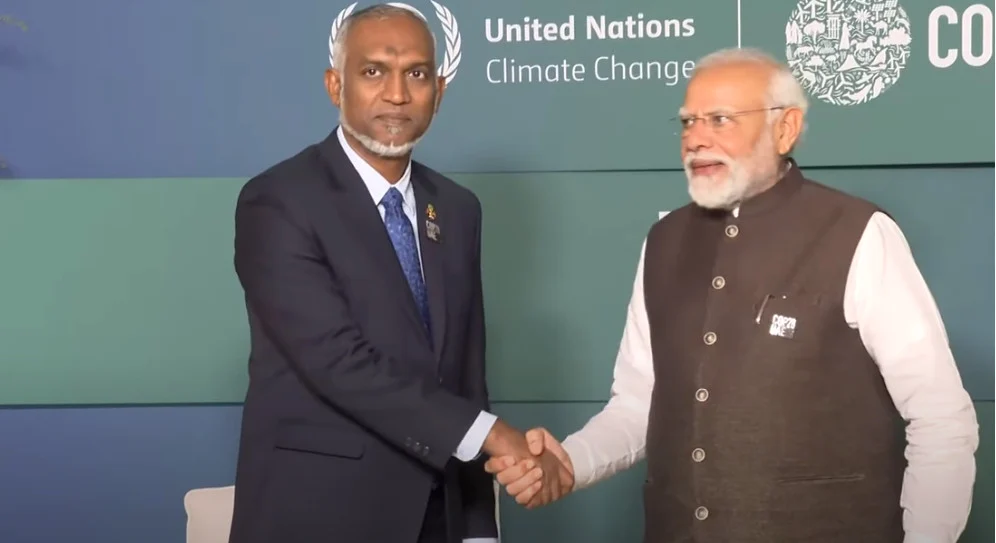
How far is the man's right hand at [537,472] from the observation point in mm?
2178

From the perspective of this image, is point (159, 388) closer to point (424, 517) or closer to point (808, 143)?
point (424, 517)

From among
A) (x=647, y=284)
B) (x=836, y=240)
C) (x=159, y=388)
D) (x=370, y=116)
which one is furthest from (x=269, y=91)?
(x=836, y=240)

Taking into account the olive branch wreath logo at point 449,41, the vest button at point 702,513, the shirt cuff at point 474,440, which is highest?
the olive branch wreath logo at point 449,41

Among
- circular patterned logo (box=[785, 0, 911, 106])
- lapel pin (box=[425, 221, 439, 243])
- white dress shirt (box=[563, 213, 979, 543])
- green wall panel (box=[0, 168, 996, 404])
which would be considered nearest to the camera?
white dress shirt (box=[563, 213, 979, 543])

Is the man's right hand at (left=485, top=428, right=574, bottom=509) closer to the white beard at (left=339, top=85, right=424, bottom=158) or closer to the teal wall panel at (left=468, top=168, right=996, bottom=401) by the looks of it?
the white beard at (left=339, top=85, right=424, bottom=158)

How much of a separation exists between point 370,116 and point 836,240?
2.90ft

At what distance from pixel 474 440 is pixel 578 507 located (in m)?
1.40

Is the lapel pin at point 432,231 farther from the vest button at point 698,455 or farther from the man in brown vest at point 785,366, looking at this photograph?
the vest button at point 698,455

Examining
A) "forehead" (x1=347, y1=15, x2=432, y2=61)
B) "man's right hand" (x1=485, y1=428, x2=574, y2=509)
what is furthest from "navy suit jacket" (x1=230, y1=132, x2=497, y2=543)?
"forehead" (x1=347, y1=15, x2=432, y2=61)

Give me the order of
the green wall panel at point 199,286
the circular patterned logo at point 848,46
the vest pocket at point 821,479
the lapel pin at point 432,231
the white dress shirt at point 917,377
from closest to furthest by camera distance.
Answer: the white dress shirt at point 917,377 → the vest pocket at point 821,479 → the lapel pin at point 432,231 → the circular patterned logo at point 848,46 → the green wall panel at point 199,286

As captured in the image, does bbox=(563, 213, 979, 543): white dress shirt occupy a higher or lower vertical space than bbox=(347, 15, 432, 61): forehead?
lower

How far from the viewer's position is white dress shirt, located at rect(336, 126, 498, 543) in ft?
6.83

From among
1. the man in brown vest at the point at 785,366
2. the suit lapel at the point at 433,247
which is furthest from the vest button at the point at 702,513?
the suit lapel at the point at 433,247

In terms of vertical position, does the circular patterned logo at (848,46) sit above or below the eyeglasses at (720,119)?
above
